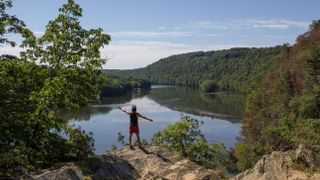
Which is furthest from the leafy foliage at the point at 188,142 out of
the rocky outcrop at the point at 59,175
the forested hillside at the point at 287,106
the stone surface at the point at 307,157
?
the rocky outcrop at the point at 59,175

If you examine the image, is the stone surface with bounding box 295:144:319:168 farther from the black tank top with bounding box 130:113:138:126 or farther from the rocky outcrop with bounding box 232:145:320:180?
the black tank top with bounding box 130:113:138:126

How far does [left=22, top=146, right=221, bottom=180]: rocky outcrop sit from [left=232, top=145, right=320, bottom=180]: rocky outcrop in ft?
5.89

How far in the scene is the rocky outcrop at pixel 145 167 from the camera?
15500 mm

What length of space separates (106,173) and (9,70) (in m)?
4.68

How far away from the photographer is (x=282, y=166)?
13570mm

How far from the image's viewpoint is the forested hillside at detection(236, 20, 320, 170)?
174 feet

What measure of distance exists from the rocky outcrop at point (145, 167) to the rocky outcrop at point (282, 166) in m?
1.80

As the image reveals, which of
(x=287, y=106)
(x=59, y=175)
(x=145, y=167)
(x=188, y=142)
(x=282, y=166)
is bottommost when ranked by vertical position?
(x=287, y=106)

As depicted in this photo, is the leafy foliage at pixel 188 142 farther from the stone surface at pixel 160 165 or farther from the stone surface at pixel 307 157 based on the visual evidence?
the stone surface at pixel 307 157

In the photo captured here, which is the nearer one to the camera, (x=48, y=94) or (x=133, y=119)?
(x=48, y=94)

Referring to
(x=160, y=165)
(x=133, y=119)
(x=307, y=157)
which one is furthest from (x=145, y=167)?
(x=307, y=157)

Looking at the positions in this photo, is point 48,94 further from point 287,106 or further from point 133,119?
point 287,106

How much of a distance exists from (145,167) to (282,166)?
5.13 meters

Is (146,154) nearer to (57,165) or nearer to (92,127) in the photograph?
(57,165)
